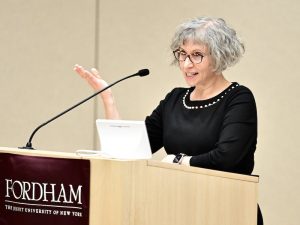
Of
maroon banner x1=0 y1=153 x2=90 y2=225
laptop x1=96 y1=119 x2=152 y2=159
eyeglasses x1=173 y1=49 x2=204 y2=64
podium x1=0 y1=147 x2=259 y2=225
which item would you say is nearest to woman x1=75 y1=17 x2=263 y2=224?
eyeglasses x1=173 y1=49 x2=204 y2=64

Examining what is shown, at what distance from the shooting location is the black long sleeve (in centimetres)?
234

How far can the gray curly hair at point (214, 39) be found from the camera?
2.48 metres

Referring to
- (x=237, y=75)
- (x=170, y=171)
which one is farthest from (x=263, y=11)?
(x=170, y=171)

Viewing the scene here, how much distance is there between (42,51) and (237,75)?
1.26m

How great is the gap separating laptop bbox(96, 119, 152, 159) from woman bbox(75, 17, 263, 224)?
443mm

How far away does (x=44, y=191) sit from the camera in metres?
1.88

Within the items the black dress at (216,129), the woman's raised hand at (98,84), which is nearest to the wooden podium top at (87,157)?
the black dress at (216,129)

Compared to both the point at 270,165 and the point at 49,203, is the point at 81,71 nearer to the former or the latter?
the point at 49,203

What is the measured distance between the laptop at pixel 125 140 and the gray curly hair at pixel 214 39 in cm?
66

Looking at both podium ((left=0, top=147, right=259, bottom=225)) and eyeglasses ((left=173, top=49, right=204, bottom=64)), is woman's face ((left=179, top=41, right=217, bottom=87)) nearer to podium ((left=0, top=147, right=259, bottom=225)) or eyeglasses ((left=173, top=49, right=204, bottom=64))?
eyeglasses ((left=173, top=49, right=204, bottom=64))

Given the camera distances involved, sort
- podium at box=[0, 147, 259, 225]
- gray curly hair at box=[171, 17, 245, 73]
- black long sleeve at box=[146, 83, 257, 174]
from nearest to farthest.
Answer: podium at box=[0, 147, 259, 225]
black long sleeve at box=[146, 83, 257, 174]
gray curly hair at box=[171, 17, 245, 73]

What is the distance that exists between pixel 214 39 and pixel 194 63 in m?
0.12

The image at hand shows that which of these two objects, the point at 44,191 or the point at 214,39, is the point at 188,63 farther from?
the point at 44,191

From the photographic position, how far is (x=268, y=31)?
3.78 m
